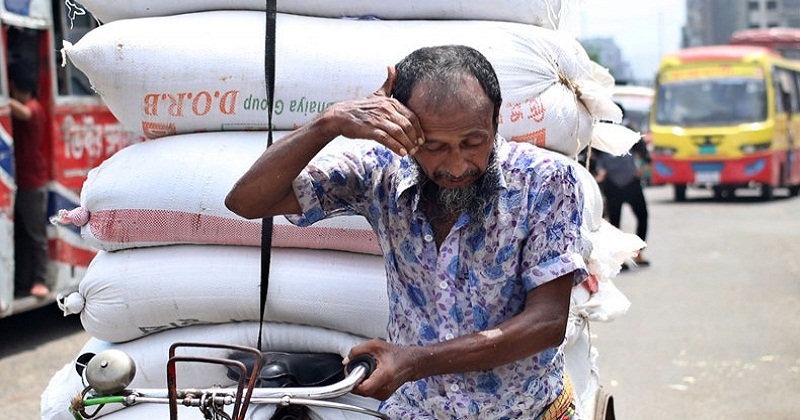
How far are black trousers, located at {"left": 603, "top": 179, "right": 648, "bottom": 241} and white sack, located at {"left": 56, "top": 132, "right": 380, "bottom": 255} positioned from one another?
7.36m

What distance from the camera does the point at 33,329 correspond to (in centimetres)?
831

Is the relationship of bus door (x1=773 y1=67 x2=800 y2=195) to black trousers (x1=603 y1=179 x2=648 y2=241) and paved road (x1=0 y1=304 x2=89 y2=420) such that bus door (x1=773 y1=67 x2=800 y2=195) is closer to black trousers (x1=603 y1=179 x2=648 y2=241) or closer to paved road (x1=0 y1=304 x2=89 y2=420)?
black trousers (x1=603 y1=179 x2=648 y2=241)

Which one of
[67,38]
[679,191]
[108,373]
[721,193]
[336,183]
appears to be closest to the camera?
[108,373]

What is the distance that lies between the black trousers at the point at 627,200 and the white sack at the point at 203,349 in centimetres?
742

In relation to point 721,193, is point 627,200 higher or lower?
higher

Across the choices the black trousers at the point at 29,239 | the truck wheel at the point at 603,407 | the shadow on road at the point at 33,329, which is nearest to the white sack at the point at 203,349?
the truck wheel at the point at 603,407

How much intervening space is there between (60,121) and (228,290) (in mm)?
4944

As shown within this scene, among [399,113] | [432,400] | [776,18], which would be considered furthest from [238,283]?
[776,18]

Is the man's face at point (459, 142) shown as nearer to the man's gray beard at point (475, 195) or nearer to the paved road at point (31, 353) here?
the man's gray beard at point (475, 195)

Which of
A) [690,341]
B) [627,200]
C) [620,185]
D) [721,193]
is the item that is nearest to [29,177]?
[690,341]

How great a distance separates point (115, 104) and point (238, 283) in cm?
69

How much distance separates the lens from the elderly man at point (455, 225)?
222 centimetres

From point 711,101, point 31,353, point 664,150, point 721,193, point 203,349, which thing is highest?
point 203,349

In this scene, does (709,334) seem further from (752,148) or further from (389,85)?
(752,148)
